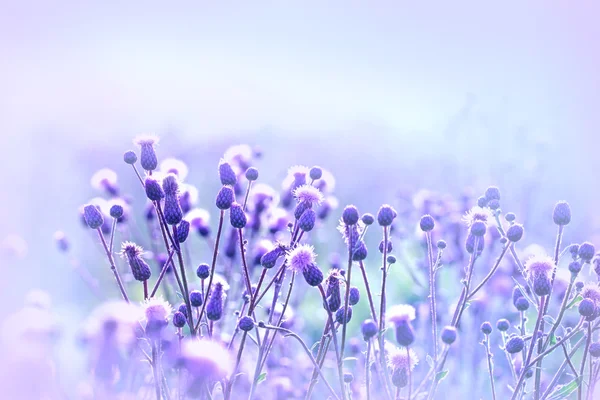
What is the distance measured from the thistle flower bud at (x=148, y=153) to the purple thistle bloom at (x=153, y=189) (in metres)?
0.11

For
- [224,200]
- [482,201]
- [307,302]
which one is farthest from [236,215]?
[307,302]

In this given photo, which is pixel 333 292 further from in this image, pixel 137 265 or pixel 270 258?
pixel 137 265

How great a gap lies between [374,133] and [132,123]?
1196 millimetres

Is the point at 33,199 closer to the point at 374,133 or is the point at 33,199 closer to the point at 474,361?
the point at 374,133

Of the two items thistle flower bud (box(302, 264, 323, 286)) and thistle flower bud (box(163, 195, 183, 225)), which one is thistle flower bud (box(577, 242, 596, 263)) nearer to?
thistle flower bud (box(302, 264, 323, 286))

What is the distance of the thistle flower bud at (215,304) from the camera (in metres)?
0.85

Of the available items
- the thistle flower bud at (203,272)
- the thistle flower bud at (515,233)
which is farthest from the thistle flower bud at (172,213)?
the thistle flower bud at (515,233)

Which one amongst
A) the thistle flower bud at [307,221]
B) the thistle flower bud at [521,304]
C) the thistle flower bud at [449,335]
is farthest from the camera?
the thistle flower bud at [521,304]

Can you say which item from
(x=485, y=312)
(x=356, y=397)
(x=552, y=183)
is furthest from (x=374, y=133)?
(x=356, y=397)

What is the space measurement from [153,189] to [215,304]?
0.18m

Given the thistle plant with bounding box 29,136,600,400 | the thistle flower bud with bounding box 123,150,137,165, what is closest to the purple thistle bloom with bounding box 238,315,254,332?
the thistle plant with bounding box 29,136,600,400

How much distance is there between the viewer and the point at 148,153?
3.18 ft

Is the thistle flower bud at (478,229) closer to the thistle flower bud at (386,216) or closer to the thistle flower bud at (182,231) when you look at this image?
the thistle flower bud at (386,216)

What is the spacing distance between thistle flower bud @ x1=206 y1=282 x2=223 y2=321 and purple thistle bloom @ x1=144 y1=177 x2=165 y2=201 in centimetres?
15
